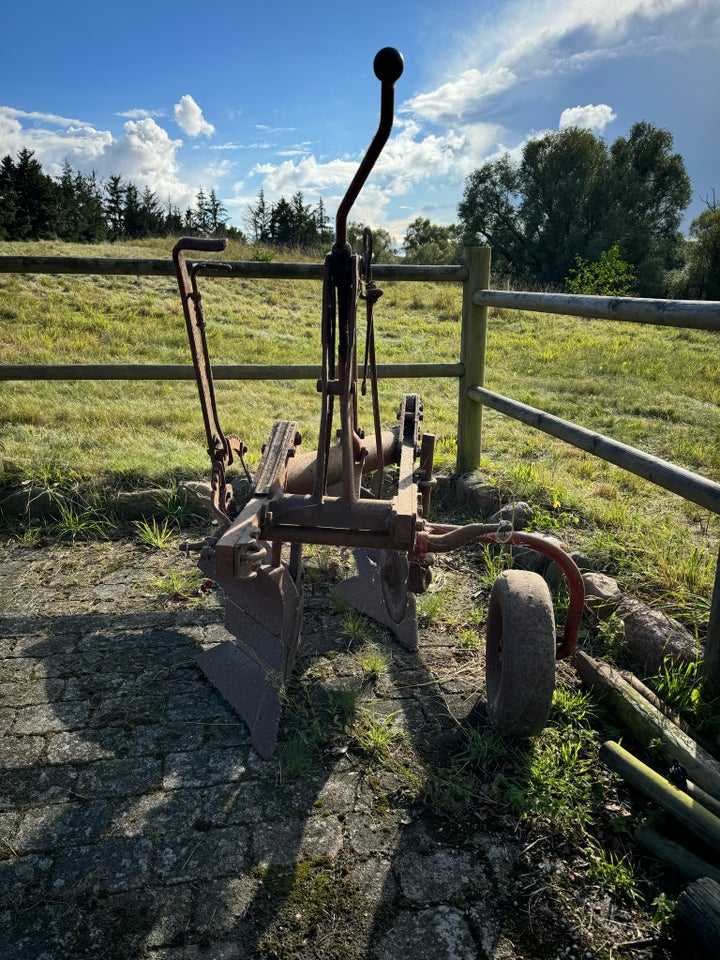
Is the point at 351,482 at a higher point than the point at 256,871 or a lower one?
higher

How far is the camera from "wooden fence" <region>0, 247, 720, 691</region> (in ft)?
8.25

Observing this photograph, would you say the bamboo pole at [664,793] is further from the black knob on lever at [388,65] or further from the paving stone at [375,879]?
the black knob on lever at [388,65]

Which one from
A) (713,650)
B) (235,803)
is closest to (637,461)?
(713,650)

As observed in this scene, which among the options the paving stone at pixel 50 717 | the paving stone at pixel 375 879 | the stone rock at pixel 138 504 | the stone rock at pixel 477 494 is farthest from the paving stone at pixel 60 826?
the stone rock at pixel 477 494

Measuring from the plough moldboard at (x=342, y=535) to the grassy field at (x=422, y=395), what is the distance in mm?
1086

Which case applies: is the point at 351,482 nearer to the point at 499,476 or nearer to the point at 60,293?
the point at 499,476

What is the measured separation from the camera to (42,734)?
2273 millimetres

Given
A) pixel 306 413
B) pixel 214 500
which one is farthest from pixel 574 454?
pixel 214 500

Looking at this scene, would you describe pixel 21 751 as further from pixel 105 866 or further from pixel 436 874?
pixel 436 874

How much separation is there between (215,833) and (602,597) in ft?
6.12

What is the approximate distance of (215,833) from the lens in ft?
6.17

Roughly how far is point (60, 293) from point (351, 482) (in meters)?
11.1

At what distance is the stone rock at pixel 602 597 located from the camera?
2.87m

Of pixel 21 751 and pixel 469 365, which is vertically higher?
pixel 469 365
